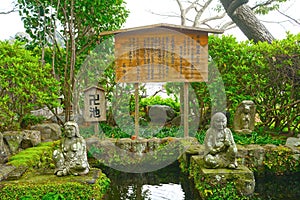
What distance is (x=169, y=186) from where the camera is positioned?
6.57m

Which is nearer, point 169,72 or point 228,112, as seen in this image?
point 169,72

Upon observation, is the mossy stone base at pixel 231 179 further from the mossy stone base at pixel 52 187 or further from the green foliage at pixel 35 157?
the green foliage at pixel 35 157

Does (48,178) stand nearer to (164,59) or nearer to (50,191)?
(50,191)

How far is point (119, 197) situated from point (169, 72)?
3.96 m

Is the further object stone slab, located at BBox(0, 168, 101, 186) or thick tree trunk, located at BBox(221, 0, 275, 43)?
thick tree trunk, located at BBox(221, 0, 275, 43)

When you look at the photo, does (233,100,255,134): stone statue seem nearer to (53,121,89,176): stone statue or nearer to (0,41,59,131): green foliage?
(0,41,59,131): green foliage

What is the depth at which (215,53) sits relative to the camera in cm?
1046

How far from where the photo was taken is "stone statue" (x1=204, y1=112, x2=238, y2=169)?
5.64 m

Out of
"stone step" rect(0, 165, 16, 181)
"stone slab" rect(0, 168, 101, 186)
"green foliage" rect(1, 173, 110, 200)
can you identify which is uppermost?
"stone step" rect(0, 165, 16, 181)

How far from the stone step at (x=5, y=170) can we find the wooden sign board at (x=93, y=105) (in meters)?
3.18

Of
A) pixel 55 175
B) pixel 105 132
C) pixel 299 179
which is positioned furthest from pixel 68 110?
pixel 299 179

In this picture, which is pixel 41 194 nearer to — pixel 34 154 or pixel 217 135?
pixel 34 154

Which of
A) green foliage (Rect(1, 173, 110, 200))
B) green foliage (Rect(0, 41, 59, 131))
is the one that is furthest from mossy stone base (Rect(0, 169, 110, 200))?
green foliage (Rect(0, 41, 59, 131))

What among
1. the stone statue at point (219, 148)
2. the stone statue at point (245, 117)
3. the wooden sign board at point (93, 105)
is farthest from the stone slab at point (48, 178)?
the stone statue at point (245, 117)
